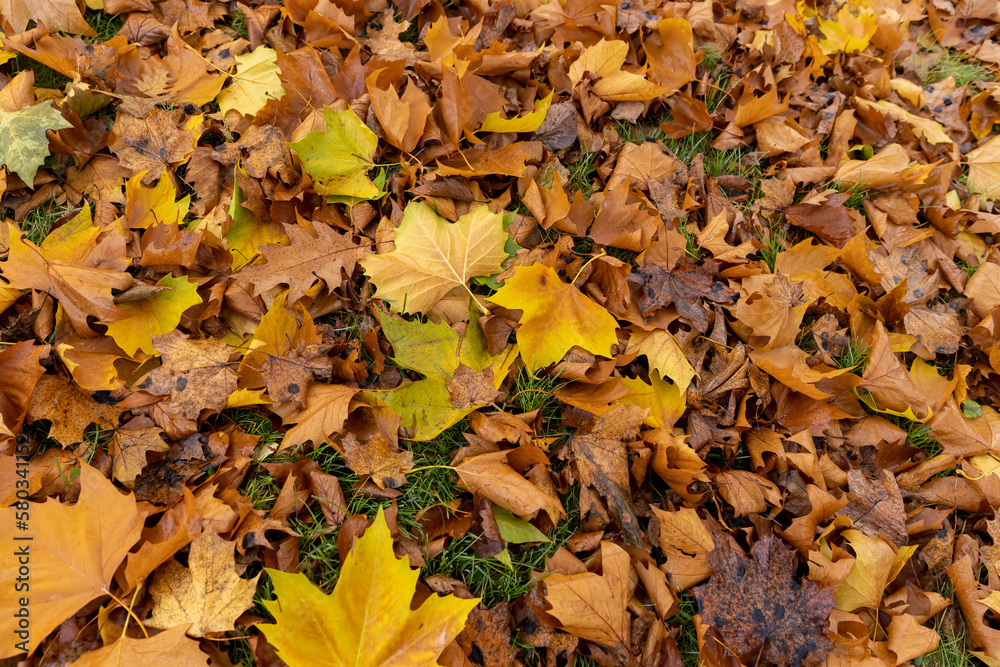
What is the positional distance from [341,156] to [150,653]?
147 centimetres

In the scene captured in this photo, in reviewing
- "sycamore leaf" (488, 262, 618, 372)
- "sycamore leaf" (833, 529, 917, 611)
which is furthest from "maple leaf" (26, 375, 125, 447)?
"sycamore leaf" (833, 529, 917, 611)

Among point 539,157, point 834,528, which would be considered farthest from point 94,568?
point 834,528

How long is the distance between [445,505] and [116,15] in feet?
7.64

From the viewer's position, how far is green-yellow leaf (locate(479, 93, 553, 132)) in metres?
1.92

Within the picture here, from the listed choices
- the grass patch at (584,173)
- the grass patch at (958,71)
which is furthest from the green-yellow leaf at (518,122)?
the grass patch at (958,71)

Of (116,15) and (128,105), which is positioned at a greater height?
(116,15)

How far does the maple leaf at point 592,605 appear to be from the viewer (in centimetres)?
140

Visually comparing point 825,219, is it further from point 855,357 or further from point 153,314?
point 153,314

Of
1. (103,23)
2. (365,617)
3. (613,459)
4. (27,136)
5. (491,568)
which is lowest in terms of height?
(491,568)

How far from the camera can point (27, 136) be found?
5.95ft

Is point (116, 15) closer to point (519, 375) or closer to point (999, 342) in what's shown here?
point (519, 375)

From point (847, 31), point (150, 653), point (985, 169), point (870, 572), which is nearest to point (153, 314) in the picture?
point (150, 653)

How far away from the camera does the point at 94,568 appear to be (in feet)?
4.30

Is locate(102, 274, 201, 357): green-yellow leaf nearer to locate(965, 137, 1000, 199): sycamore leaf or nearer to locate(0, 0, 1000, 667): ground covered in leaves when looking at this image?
locate(0, 0, 1000, 667): ground covered in leaves
